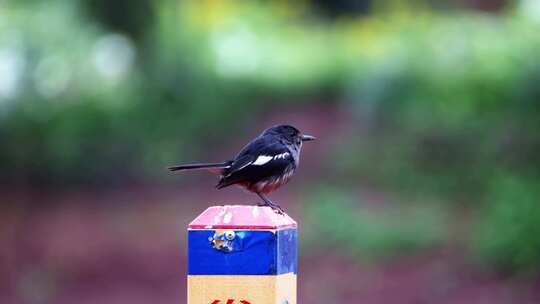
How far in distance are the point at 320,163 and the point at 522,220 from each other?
3.31 m

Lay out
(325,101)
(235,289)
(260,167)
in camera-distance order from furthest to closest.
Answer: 1. (325,101)
2. (260,167)
3. (235,289)

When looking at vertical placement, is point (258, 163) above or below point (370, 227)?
above

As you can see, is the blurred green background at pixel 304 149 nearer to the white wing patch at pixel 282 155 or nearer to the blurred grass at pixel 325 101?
the blurred grass at pixel 325 101

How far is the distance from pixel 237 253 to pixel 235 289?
0.38ft

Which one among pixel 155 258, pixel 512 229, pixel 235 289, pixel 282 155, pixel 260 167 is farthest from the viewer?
pixel 155 258

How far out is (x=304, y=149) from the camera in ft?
41.0

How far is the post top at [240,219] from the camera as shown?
328cm

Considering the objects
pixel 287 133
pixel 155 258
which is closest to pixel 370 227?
pixel 155 258

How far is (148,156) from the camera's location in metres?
12.3

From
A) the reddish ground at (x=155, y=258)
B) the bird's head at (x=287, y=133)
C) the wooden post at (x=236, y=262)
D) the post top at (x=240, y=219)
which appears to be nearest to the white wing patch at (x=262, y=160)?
the bird's head at (x=287, y=133)

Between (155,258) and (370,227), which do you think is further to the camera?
(155,258)

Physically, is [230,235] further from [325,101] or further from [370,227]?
[325,101]

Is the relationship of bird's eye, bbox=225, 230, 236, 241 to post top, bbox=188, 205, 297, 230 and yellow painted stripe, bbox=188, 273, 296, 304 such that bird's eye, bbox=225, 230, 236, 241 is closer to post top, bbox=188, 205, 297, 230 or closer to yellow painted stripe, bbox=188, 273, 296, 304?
post top, bbox=188, 205, 297, 230

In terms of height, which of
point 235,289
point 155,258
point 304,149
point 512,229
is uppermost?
point 235,289
